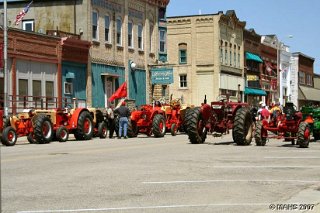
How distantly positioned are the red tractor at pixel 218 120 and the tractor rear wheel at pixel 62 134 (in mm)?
5736

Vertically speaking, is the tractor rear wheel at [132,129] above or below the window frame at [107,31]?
below

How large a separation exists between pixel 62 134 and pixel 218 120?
6.74 meters

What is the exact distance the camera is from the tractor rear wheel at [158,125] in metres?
29.5

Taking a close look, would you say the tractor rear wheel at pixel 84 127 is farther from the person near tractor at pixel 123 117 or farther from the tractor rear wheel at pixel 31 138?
the tractor rear wheel at pixel 31 138

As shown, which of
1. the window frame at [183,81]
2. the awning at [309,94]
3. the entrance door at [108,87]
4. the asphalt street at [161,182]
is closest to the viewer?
the asphalt street at [161,182]

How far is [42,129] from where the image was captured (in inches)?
970

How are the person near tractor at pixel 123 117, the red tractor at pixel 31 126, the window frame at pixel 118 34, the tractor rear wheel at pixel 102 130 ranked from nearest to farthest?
the red tractor at pixel 31 126 → the person near tractor at pixel 123 117 → the tractor rear wheel at pixel 102 130 → the window frame at pixel 118 34

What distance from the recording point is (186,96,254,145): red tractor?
22922 millimetres

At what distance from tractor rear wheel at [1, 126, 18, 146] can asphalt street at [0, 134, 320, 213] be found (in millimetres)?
4997

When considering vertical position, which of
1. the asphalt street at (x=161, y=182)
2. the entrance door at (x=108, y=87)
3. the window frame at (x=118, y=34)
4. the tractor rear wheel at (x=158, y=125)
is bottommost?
the asphalt street at (x=161, y=182)

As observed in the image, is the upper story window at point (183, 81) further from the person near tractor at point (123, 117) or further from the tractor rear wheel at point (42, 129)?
the tractor rear wheel at point (42, 129)

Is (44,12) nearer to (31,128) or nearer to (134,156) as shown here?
(31,128)

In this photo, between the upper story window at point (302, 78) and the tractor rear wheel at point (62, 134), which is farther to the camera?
the upper story window at point (302, 78)

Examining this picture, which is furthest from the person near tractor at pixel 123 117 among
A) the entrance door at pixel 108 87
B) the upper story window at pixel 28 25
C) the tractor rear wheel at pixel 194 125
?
the upper story window at pixel 28 25
